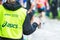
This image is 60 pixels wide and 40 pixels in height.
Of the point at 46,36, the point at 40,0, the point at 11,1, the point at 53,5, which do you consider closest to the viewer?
the point at 11,1

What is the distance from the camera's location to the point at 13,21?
5574 mm

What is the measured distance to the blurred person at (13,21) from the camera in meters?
5.55

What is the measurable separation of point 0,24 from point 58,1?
56.9 ft

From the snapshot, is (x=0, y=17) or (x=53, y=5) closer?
(x=0, y=17)

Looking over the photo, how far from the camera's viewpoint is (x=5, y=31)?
18.2 ft

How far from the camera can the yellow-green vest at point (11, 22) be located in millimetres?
5559

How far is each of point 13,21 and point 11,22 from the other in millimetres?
51

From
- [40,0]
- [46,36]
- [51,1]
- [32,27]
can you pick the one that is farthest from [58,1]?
[32,27]

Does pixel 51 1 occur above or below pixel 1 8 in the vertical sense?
below

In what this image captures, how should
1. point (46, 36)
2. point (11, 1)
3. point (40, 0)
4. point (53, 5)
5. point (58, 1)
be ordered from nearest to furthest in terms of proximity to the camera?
1. point (11, 1)
2. point (46, 36)
3. point (40, 0)
4. point (53, 5)
5. point (58, 1)

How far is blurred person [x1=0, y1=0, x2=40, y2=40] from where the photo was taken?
5.55 m

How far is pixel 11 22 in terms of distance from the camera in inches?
221

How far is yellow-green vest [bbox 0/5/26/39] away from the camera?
556 cm

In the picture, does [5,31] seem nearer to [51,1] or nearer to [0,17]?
[0,17]
